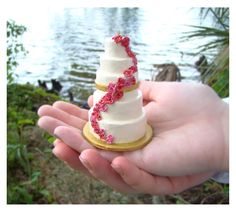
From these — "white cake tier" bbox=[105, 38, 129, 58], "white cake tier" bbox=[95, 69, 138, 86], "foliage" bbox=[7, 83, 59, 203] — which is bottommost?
"foliage" bbox=[7, 83, 59, 203]

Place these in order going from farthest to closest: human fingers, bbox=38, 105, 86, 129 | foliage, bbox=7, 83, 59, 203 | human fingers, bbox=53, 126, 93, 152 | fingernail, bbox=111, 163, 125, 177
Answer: foliage, bbox=7, 83, 59, 203
human fingers, bbox=38, 105, 86, 129
human fingers, bbox=53, 126, 93, 152
fingernail, bbox=111, 163, 125, 177

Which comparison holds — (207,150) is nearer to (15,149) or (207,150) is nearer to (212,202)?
(212,202)

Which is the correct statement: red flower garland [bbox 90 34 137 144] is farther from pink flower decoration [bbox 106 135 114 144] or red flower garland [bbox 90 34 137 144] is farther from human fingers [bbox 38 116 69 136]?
human fingers [bbox 38 116 69 136]

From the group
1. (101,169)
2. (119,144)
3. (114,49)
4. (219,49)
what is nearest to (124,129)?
(119,144)

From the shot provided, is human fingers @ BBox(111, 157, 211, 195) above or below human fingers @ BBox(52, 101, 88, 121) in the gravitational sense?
below

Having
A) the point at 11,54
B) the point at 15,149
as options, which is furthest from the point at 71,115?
the point at 11,54

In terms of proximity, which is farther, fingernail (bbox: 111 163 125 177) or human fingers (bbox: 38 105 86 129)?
human fingers (bbox: 38 105 86 129)

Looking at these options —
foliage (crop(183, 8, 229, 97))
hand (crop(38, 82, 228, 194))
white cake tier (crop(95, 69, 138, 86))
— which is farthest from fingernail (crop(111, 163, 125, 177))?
foliage (crop(183, 8, 229, 97))

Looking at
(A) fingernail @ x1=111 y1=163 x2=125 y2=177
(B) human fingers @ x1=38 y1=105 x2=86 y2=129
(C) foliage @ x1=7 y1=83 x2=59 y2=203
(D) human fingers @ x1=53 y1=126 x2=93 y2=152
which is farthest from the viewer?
(C) foliage @ x1=7 y1=83 x2=59 y2=203
